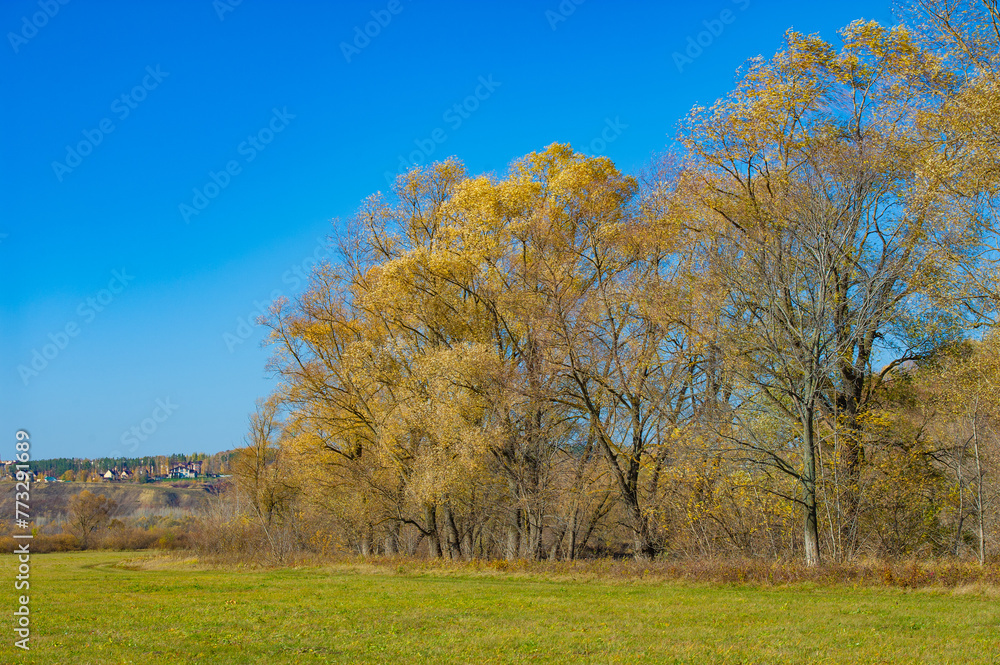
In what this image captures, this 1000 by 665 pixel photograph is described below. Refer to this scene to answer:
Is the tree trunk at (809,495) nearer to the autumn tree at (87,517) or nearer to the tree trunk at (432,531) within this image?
the tree trunk at (432,531)

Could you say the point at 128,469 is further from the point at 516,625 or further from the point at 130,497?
the point at 516,625

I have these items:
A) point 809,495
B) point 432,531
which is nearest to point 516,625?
point 809,495

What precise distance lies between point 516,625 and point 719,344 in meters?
11.9

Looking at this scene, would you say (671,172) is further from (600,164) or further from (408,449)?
(408,449)

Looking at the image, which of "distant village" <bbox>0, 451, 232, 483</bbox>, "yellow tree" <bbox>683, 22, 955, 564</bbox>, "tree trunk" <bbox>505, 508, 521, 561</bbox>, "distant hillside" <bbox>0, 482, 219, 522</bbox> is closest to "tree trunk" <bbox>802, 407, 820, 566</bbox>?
"yellow tree" <bbox>683, 22, 955, 564</bbox>

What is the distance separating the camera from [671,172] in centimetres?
2714

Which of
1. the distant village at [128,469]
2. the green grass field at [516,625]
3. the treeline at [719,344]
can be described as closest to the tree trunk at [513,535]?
the treeline at [719,344]

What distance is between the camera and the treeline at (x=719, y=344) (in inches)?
798

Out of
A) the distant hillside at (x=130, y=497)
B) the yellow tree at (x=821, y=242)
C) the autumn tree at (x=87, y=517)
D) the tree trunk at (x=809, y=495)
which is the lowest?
the distant hillside at (x=130, y=497)

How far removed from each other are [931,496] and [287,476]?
2904cm

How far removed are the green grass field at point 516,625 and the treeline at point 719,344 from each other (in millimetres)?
5069

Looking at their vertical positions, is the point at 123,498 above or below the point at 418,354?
below

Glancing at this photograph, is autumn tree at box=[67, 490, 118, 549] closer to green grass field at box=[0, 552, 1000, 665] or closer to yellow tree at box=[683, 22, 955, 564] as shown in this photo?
green grass field at box=[0, 552, 1000, 665]

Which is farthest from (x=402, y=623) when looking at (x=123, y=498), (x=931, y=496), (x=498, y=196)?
(x=123, y=498)
